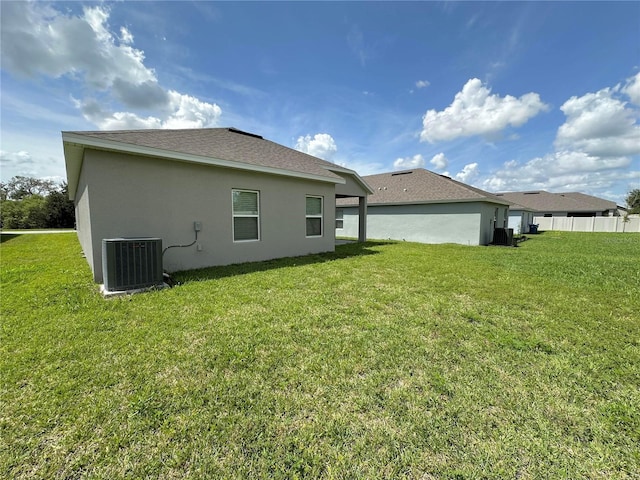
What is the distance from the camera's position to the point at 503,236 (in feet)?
47.6

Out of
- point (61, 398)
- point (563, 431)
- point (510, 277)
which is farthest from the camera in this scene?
point (510, 277)

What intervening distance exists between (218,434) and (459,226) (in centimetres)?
1512

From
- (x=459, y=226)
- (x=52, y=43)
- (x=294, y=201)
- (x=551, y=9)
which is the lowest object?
(x=459, y=226)

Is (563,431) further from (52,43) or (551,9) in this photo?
(551,9)

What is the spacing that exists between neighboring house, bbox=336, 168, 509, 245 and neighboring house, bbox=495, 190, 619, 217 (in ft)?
69.3

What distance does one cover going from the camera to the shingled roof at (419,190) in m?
14.3

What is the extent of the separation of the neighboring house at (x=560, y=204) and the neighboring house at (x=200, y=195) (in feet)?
110

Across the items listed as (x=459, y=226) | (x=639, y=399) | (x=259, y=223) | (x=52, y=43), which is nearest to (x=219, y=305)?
(x=259, y=223)

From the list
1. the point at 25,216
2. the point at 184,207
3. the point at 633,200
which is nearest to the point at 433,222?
the point at 184,207

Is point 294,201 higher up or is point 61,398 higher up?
point 294,201

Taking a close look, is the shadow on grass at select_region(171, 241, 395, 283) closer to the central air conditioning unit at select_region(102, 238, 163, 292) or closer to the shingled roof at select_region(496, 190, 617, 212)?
the central air conditioning unit at select_region(102, 238, 163, 292)

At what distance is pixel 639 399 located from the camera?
2193mm

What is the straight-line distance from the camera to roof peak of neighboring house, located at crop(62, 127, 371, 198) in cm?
524

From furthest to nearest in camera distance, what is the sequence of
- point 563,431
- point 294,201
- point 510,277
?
point 294,201, point 510,277, point 563,431
